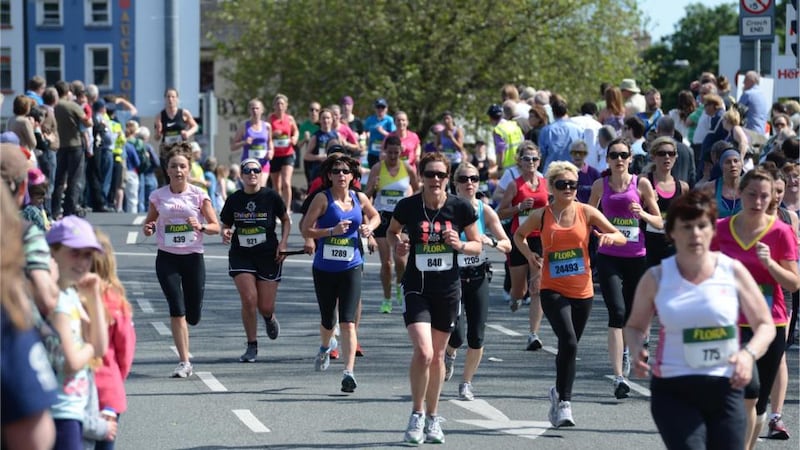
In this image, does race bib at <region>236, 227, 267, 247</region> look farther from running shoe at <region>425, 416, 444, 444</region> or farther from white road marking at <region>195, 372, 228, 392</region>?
running shoe at <region>425, 416, 444, 444</region>

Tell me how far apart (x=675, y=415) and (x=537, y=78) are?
48301 millimetres

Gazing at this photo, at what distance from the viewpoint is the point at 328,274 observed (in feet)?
41.3

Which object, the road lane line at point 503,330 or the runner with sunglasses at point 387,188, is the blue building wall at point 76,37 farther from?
the road lane line at point 503,330

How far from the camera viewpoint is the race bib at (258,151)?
2323cm

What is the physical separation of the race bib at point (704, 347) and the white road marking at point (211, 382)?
6.22m

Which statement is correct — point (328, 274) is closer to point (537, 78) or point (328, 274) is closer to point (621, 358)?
point (621, 358)

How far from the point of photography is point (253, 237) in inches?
540

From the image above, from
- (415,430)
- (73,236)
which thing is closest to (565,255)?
(415,430)

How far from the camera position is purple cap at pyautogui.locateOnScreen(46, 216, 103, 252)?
6.42 metres

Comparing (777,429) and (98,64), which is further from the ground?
(98,64)

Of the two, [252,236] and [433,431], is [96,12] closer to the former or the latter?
[252,236]

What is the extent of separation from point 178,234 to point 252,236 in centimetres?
84

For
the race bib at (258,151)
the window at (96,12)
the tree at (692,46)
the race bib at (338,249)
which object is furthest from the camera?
the tree at (692,46)

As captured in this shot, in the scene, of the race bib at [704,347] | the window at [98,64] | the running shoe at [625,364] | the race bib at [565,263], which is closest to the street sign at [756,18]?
the running shoe at [625,364]
